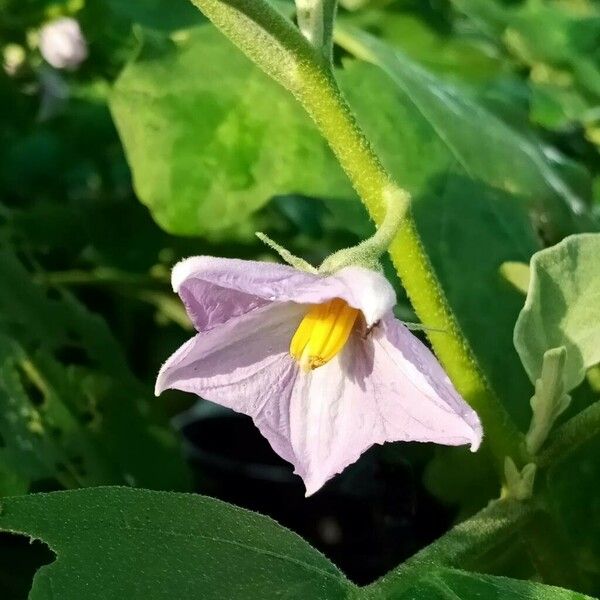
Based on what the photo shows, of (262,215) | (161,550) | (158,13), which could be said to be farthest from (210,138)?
(161,550)

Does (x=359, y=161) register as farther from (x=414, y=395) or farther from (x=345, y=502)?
(x=345, y=502)

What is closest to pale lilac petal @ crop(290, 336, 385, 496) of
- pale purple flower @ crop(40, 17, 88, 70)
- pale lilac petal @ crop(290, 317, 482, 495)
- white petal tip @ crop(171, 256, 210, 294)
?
pale lilac petal @ crop(290, 317, 482, 495)

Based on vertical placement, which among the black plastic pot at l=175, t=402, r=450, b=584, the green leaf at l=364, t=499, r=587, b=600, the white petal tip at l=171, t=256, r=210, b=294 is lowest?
the black plastic pot at l=175, t=402, r=450, b=584

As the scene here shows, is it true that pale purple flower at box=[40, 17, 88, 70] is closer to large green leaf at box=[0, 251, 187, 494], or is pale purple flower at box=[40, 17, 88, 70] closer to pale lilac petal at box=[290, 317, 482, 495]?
large green leaf at box=[0, 251, 187, 494]

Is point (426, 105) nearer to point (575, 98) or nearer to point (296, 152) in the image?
point (296, 152)

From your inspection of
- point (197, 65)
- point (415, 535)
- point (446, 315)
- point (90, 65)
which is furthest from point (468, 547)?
point (90, 65)

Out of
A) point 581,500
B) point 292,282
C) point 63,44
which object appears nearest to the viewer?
point 292,282
